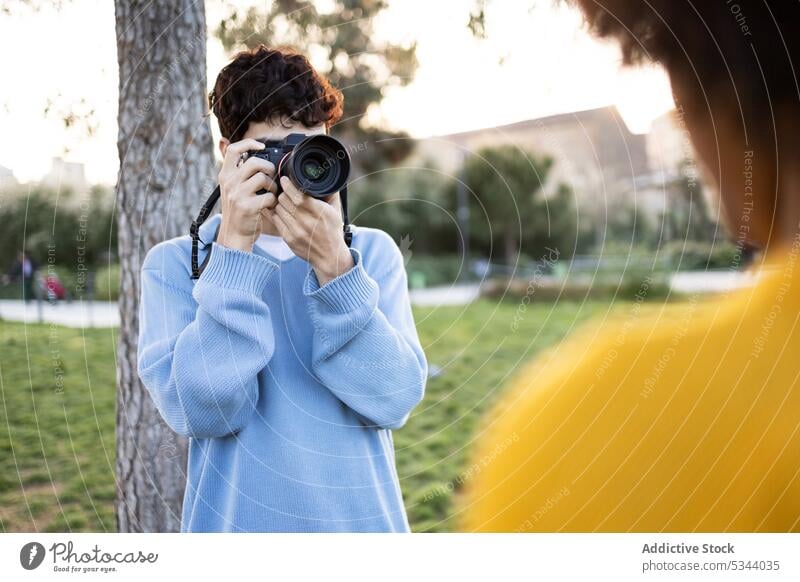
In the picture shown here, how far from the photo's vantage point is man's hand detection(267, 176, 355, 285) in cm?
68

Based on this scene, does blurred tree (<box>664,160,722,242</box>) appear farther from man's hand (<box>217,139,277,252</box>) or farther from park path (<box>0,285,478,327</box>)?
park path (<box>0,285,478,327</box>)

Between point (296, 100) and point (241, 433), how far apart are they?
34 cm

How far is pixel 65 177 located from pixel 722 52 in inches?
32.7

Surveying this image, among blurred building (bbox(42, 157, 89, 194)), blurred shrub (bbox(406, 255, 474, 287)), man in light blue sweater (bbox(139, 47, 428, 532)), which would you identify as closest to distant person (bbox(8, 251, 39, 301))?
blurred building (bbox(42, 157, 89, 194))

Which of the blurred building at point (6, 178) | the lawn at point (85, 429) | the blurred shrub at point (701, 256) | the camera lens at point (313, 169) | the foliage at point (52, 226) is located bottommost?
the lawn at point (85, 429)

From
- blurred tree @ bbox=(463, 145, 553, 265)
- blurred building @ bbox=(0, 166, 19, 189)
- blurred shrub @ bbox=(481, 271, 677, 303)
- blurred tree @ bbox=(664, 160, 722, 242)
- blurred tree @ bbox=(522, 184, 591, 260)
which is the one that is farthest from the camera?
blurred tree @ bbox=(522, 184, 591, 260)

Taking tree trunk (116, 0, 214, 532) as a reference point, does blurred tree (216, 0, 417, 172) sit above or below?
above

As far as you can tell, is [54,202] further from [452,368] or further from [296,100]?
[452,368]

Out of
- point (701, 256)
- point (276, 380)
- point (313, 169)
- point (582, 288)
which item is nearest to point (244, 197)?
point (313, 169)

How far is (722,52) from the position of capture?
21.1 inches

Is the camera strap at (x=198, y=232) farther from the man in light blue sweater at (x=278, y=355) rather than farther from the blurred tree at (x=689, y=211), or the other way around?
the blurred tree at (x=689, y=211)

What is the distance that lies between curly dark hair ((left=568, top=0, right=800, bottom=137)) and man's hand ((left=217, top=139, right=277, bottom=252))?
0.33 metres

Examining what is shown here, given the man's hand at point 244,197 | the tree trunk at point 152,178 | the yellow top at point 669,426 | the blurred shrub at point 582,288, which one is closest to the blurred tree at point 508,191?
the blurred shrub at point 582,288

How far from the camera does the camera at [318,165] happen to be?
0.66m
